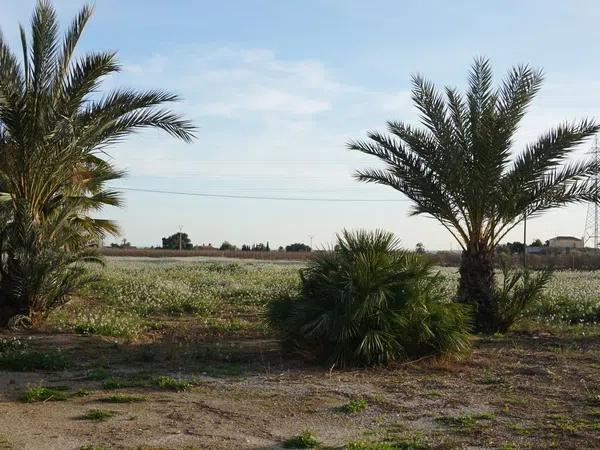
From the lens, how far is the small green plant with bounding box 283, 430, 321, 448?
616 cm

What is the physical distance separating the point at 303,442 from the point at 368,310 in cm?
350

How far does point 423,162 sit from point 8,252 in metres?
7.58

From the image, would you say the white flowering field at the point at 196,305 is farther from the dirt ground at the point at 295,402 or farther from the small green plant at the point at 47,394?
the small green plant at the point at 47,394

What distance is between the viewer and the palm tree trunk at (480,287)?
13711mm

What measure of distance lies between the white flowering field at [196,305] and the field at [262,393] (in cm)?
19

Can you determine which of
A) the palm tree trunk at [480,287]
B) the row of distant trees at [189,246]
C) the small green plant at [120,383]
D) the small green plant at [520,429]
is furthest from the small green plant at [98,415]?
the row of distant trees at [189,246]

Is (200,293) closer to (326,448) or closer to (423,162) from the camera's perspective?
(423,162)

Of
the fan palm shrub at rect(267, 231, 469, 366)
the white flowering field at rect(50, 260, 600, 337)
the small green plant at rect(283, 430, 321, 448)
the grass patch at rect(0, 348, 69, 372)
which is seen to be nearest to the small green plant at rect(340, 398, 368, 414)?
Result: the small green plant at rect(283, 430, 321, 448)

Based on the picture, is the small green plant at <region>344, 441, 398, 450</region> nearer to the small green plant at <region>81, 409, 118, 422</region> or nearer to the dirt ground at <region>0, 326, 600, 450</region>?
the dirt ground at <region>0, 326, 600, 450</region>

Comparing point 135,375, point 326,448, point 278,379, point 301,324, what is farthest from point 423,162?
point 326,448

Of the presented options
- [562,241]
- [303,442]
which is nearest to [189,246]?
[562,241]

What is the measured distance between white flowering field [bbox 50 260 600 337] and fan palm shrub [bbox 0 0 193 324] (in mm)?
1169

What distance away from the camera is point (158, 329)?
13.9m

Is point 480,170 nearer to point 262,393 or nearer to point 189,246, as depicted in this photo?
point 262,393
